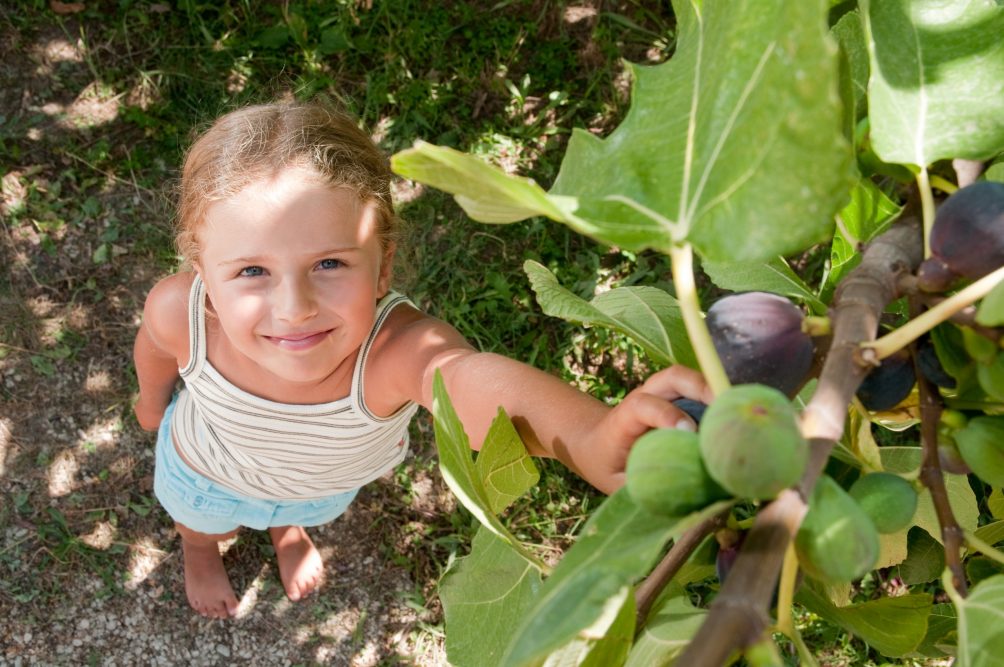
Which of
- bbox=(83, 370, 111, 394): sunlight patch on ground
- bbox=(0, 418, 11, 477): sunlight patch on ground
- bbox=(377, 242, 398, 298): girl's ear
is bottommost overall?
bbox=(0, 418, 11, 477): sunlight patch on ground

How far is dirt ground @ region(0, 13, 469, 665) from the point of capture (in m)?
3.41

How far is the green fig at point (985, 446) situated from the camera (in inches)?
34.5

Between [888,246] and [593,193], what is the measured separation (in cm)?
30

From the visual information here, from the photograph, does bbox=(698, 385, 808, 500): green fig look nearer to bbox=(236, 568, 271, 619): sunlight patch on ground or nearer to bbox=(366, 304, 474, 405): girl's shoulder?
bbox=(366, 304, 474, 405): girl's shoulder

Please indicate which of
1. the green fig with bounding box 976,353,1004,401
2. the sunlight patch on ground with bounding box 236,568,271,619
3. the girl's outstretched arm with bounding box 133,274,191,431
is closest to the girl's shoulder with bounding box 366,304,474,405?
the girl's outstretched arm with bounding box 133,274,191,431

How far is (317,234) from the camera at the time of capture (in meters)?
2.00

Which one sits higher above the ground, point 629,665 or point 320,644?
point 629,665

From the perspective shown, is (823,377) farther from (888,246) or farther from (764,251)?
(888,246)

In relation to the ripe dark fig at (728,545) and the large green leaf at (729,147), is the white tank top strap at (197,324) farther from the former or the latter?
the ripe dark fig at (728,545)

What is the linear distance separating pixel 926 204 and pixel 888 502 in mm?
293

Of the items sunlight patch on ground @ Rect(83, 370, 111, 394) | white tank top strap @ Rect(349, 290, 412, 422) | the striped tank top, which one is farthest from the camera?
Answer: sunlight patch on ground @ Rect(83, 370, 111, 394)

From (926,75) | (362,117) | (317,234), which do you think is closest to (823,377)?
(926,75)

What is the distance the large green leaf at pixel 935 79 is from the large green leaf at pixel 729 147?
0.21 meters

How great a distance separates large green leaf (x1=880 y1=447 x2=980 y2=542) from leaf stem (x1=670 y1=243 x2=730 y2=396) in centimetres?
60
